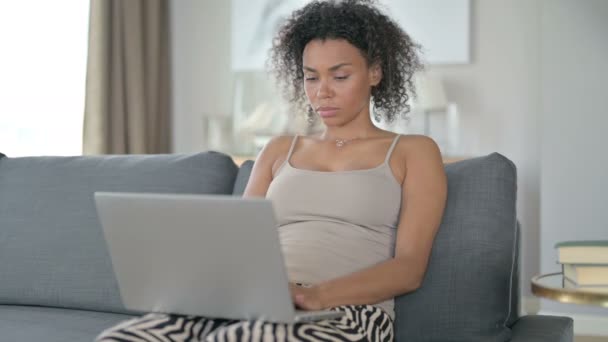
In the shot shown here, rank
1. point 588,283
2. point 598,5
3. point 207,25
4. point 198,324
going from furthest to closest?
1. point 207,25
2. point 598,5
3. point 588,283
4. point 198,324

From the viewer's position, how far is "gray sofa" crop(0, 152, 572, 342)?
1.66m

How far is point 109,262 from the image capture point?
208 cm

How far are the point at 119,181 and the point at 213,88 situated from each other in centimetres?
294

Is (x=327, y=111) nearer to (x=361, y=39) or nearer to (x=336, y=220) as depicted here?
(x=361, y=39)

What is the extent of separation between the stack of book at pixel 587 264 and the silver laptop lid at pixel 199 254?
651 mm

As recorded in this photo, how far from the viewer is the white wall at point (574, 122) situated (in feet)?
12.4

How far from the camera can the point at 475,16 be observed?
4508mm

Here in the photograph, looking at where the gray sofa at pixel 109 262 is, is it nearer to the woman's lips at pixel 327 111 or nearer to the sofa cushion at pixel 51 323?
the sofa cushion at pixel 51 323

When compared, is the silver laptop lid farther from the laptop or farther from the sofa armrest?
the sofa armrest

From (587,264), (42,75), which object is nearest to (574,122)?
(587,264)

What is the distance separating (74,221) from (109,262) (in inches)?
6.7

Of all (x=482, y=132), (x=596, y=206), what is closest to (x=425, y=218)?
(x=596, y=206)

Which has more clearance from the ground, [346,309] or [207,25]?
[207,25]

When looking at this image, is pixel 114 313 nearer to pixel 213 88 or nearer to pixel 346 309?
pixel 346 309
